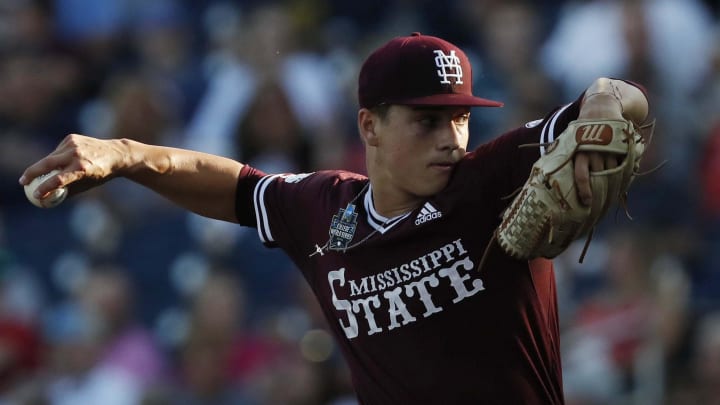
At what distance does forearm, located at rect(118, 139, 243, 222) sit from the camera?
4430 mm

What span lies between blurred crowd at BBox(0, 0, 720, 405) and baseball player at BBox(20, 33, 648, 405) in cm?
221

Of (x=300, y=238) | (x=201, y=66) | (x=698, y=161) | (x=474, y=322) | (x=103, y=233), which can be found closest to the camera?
(x=474, y=322)

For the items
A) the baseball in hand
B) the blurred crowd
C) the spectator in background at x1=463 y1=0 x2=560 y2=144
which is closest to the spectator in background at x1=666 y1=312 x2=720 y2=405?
the blurred crowd

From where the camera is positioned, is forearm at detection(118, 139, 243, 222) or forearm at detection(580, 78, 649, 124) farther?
forearm at detection(118, 139, 243, 222)

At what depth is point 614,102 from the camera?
3.51m

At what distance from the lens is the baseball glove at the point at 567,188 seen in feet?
11.2

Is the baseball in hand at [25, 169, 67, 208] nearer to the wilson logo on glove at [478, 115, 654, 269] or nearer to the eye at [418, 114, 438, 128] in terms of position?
the eye at [418, 114, 438, 128]

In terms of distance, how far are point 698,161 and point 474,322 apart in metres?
3.52

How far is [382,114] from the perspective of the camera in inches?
162

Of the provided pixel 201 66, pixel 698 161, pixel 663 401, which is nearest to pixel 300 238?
pixel 663 401

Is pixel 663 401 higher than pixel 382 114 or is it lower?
lower

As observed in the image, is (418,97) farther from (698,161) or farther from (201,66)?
(201,66)

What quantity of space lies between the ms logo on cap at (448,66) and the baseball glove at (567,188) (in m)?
0.50

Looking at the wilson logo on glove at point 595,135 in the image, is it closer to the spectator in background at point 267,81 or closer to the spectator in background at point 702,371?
the spectator in background at point 702,371
